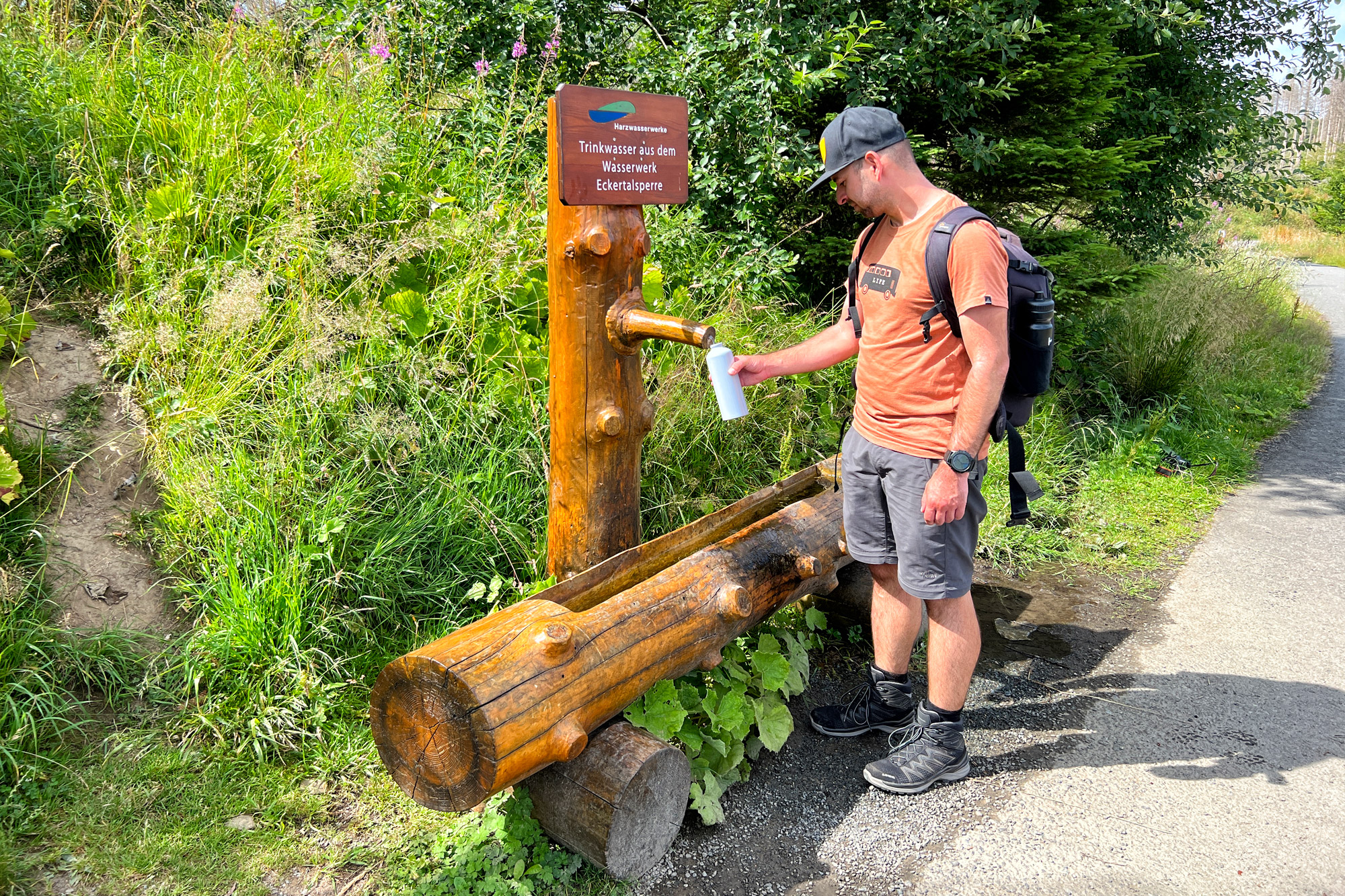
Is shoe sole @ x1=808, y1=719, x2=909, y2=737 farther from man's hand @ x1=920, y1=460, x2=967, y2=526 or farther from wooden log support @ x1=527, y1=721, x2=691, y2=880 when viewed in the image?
man's hand @ x1=920, y1=460, x2=967, y2=526

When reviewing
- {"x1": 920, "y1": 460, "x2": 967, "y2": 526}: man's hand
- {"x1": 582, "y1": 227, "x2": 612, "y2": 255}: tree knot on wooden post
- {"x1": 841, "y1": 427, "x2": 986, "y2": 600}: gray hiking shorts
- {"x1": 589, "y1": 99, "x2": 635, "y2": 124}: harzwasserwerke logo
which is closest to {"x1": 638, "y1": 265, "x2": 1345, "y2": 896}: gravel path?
{"x1": 841, "y1": 427, "x2": 986, "y2": 600}: gray hiking shorts

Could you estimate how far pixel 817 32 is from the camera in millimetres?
5359

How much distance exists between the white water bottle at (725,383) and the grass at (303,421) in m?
1.13

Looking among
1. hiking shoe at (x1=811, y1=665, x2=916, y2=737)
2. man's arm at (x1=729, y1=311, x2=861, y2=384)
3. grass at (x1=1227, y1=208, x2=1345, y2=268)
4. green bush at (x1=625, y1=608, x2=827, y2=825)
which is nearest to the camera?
green bush at (x1=625, y1=608, x2=827, y2=825)

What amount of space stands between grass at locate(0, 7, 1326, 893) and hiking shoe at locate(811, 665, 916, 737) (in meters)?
1.06

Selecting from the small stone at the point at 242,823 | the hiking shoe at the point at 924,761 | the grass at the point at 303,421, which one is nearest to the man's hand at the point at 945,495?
the hiking shoe at the point at 924,761

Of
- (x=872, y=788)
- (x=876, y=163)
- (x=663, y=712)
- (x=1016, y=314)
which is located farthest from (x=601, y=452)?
(x=872, y=788)

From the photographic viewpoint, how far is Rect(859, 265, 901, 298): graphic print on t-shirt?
2.88m

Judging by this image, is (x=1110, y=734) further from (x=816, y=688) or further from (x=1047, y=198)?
(x=1047, y=198)

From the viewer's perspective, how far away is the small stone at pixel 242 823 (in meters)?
2.62

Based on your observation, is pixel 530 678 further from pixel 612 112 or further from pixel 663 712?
pixel 612 112

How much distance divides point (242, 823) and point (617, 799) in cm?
118

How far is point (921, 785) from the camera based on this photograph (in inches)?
120

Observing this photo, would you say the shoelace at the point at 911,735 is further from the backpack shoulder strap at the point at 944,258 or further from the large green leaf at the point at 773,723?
the backpack shoulder strap at the point at 944,258
